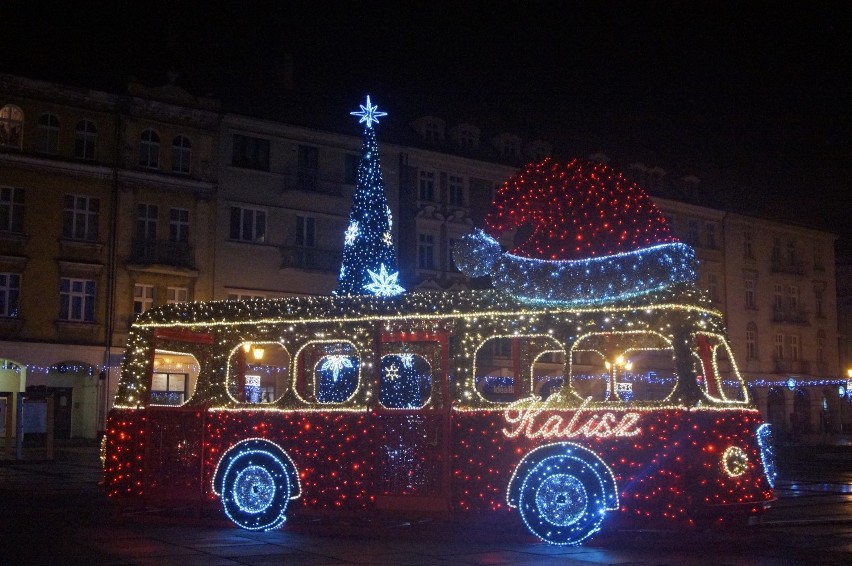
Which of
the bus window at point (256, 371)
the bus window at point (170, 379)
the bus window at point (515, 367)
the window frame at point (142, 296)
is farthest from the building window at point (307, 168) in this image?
the bus window at point (515, 367)

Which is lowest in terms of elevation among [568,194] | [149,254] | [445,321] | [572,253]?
[445,321]

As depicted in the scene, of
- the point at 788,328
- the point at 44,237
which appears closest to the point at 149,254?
the point at 44,237

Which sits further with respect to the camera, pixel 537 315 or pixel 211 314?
pixel 211 314

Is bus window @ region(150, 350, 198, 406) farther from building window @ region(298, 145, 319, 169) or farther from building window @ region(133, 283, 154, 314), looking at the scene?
building window @ region(298, 145, 319, 169)

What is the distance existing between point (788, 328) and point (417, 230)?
85.0ft

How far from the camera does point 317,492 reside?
1357 centimetres

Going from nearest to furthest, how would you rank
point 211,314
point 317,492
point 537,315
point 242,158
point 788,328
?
point 537,315, point 317,492, point 211,314, point 242,158, point 788,328

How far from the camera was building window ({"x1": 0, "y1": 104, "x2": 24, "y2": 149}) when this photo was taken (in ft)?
117

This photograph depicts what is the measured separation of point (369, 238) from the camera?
75.3 feet

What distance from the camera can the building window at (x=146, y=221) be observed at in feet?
125

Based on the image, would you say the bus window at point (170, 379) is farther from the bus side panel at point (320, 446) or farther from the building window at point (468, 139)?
the building window at point (468, 139)

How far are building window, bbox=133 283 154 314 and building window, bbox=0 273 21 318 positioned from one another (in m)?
4.08

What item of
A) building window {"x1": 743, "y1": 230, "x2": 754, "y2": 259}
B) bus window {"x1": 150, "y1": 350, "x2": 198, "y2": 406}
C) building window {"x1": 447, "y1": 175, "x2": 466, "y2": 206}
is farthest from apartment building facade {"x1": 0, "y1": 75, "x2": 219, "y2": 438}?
building window {"x1": 743, "y1": 230, "x2": 754, "y2": 259}

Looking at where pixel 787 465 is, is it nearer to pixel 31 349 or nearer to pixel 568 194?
pixel 568 194
